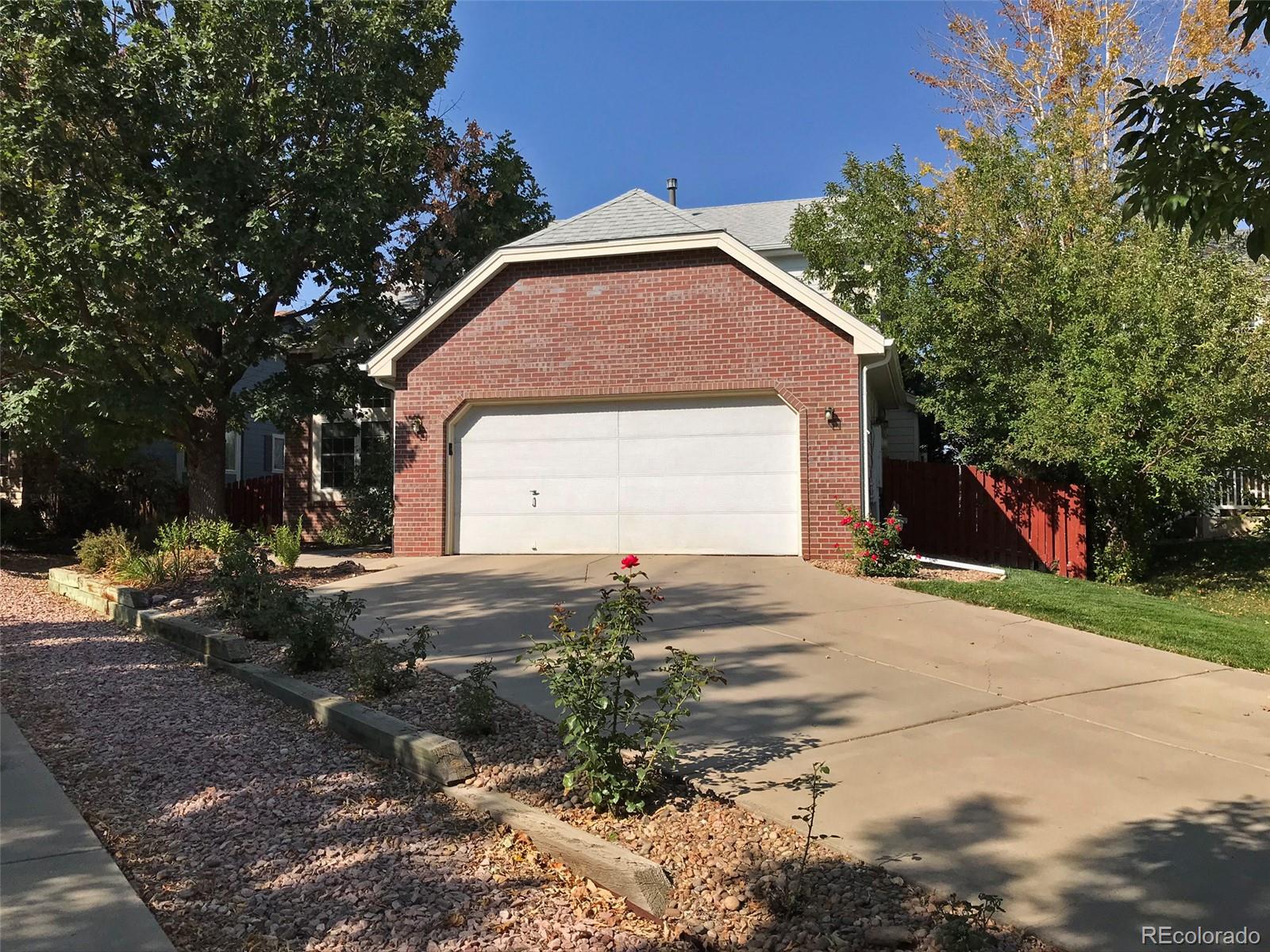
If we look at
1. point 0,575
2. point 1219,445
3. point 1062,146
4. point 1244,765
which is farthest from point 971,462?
point 0,575

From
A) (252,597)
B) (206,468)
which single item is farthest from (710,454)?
(206,468)

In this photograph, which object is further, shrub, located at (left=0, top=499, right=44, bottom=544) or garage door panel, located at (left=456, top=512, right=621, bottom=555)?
shrub, located at (left=0, top=499, right=44, bottom=544)

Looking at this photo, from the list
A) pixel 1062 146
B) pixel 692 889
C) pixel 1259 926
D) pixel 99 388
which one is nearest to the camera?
pixel 1259 926

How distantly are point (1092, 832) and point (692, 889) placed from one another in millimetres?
1882

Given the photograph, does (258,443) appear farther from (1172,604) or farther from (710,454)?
(1172,604)

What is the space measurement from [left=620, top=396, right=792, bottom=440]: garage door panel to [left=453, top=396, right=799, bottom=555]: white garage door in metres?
0.01

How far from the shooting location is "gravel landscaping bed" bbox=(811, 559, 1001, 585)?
431 inches

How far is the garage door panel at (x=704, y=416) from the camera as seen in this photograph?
12.5m

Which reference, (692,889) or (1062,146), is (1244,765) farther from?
(1062,146)

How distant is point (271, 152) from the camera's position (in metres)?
15.0

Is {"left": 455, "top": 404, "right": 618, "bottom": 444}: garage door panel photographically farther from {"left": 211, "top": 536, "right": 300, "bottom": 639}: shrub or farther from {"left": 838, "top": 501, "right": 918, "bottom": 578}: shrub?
{"left": 211, "top": 536, "right": 300, "bottom": 639}: shrub

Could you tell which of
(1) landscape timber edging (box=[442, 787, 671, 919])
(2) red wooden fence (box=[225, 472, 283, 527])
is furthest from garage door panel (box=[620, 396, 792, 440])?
(2) red wooden fence (box=[225, 472, 283, 527])

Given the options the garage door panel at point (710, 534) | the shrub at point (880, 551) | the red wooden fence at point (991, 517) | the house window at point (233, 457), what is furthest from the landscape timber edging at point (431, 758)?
the house window at point (233, 457)

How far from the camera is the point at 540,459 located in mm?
13305
